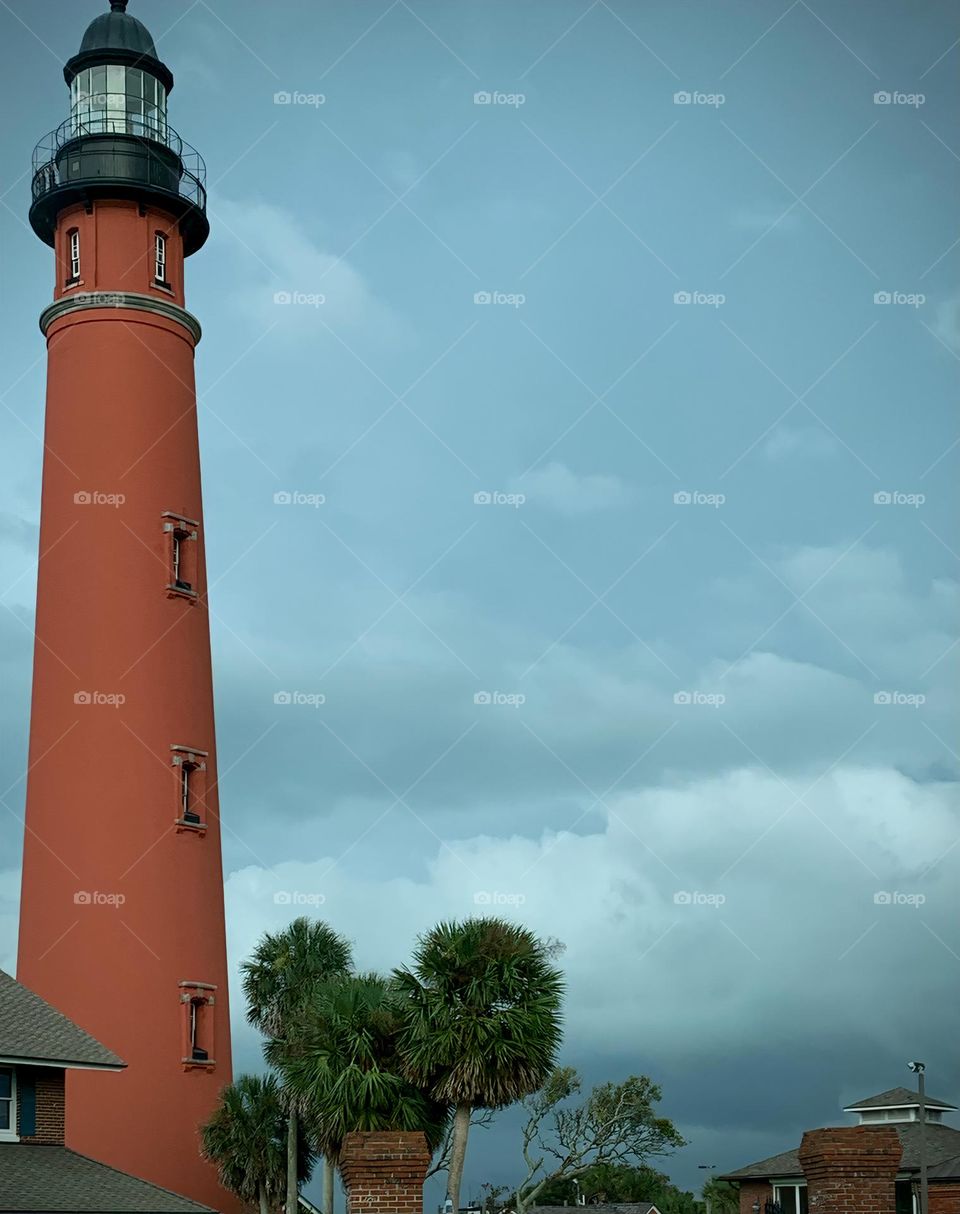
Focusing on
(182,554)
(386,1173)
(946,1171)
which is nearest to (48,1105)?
(386,1173)

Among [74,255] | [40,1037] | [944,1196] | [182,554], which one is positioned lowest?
[944,1196]

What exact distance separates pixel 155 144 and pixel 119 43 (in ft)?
10.0

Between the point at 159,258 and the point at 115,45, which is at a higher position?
the point at 115,45

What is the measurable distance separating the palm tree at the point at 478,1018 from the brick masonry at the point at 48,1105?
7239 mm

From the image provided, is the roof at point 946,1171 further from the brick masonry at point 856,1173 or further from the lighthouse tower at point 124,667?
the brick masonry at point 856,1173

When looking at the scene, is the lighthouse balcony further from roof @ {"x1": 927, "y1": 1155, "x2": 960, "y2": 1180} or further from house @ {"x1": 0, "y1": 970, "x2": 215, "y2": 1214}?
roof @ {"x1": 927, "y1": 1155, "x2": 960, "y2": 1180}

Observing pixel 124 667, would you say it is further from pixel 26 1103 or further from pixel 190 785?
pixel 26 1103

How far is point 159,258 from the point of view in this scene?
46.2m

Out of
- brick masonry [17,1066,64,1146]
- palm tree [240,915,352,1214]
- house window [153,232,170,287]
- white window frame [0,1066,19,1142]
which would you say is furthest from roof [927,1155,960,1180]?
house window [153,232,170,287]

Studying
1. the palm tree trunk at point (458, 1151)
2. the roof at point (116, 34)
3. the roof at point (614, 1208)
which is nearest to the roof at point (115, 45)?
the roof at point (116, 34)

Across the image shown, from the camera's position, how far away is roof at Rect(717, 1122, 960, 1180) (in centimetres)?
5850

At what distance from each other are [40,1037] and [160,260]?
22.6 m

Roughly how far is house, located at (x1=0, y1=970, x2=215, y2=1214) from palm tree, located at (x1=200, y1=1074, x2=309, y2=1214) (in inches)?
323

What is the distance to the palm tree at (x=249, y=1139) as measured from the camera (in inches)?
1640
